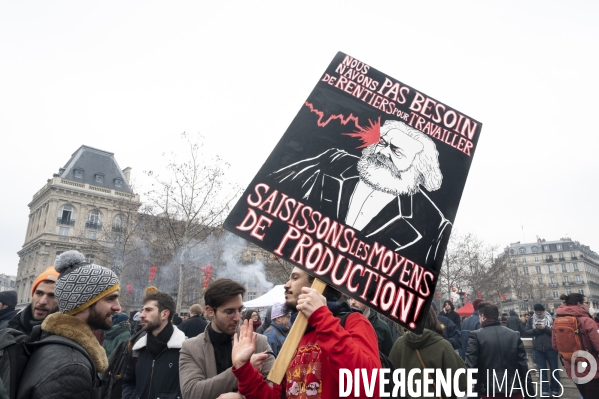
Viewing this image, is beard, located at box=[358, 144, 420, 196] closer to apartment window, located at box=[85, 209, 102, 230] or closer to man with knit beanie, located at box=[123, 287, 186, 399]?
man with knit beanie, located at box=[123, 287, 186, 399]

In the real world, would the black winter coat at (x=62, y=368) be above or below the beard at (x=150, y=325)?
below

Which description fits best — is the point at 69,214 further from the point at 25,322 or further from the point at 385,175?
the point at 385,175

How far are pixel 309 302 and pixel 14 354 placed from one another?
58.3 inches

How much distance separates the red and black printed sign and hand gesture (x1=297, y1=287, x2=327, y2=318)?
0.58 feet

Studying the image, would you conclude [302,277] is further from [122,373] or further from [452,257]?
[452,257]

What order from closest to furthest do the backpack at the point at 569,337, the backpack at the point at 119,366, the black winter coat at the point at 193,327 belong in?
the backpack at the point at 119,366 < the backpack at the point at 569,337 < the black winter coat at the point at 193,327

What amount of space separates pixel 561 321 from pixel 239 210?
606cm

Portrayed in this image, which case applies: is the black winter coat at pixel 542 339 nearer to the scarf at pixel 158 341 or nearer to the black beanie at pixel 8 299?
the scarf at pixel 158 341

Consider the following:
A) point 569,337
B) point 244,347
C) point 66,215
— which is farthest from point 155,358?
→ point 66,215

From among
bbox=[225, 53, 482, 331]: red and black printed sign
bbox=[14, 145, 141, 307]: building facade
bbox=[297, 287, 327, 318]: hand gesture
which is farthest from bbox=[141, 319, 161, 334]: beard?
bbox=[14, 145, 141, 307]: building facade

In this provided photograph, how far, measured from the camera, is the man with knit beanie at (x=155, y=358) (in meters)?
3.72

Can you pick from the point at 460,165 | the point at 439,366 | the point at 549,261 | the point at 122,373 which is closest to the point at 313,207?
the point at 460,165

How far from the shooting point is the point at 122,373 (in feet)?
13.8

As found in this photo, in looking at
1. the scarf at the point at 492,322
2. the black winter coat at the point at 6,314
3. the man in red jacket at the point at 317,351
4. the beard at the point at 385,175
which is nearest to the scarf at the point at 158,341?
the black winter coat at the point at 6,314
